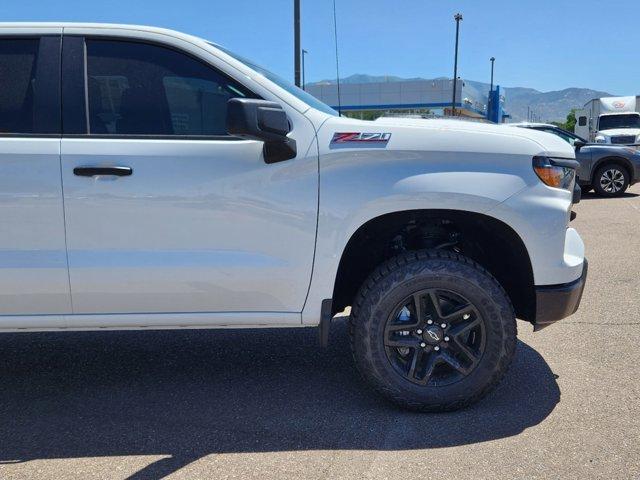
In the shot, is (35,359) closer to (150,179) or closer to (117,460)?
(117,460)

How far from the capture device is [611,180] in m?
12.7

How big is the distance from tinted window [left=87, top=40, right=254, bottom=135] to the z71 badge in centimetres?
52

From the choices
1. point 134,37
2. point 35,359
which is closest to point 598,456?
point 134,37

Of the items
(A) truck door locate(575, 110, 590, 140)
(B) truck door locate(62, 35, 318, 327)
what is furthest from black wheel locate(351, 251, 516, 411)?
(A) truck door locate(575, 110, 590, 140)

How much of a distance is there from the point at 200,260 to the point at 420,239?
132 centimetres

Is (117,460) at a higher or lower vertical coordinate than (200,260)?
lower

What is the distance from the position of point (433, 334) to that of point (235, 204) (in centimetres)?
125

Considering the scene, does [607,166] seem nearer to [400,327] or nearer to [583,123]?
[400,327]

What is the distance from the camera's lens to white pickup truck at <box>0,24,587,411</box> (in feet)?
9.61

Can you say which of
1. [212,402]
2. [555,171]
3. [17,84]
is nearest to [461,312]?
[555,171]

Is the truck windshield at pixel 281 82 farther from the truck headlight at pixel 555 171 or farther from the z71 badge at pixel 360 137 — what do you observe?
the truck headlight at pixel 555 171

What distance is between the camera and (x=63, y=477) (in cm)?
270

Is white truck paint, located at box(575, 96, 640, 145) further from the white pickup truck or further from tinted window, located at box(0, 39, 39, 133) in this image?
tinted window, located at box(0, 39, 39, 133)

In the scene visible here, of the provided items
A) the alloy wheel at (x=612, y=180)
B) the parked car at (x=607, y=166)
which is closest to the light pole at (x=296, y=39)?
the parked car at (x=607, y=166)
